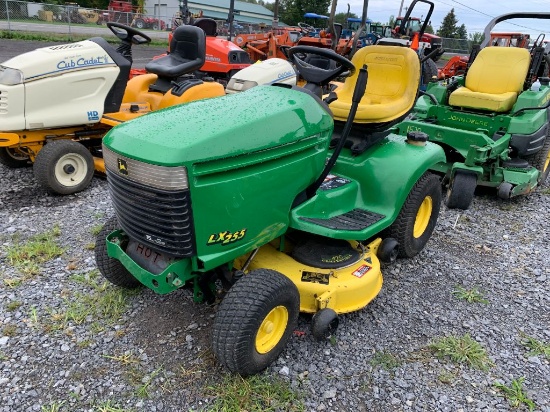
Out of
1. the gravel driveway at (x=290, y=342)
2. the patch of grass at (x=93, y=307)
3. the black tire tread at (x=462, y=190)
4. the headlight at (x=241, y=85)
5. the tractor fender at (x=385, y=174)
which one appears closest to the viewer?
the gravel driveway at (x=290, y=342)

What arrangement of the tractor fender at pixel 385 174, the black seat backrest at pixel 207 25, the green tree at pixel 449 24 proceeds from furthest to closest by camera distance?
1. the green tree at pixel 449 24
2. the black seat backrest at pixel 207 25
3. the tractor fender at pixel 385 174

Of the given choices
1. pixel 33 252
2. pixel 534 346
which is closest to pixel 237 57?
pixel 33 252

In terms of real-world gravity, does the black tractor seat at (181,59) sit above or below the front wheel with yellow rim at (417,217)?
above

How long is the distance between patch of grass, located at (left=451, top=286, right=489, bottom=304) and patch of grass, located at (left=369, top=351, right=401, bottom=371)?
83cm

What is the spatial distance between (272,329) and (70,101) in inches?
120

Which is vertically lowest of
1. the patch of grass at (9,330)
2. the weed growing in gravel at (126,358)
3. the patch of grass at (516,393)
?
the patch of grass at (9,330)

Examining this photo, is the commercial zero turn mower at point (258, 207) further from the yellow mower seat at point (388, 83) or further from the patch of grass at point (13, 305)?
the patch of grass at point (13, 305)

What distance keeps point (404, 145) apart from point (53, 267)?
2.52m

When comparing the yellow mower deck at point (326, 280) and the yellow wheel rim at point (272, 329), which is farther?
the yellow mower deck at point (326, 280)

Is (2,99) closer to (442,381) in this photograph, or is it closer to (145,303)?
(145,303)

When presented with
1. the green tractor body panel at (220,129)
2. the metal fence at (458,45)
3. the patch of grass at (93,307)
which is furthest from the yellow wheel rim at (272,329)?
the metal fence at (458,45)

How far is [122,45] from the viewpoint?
16.1 ft

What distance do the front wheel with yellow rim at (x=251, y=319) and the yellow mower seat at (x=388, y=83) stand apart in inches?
55.5

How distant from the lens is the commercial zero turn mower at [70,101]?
396cm
